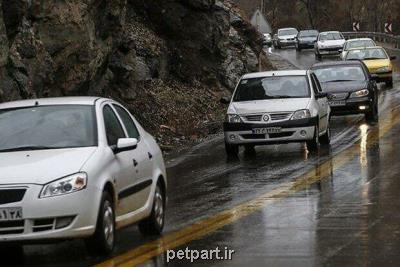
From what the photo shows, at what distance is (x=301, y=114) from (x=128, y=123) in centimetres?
851

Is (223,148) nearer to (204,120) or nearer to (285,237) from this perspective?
(204,120)

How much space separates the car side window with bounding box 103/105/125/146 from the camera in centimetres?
907

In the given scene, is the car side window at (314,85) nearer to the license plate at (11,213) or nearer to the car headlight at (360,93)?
the car headlight at (360,93)

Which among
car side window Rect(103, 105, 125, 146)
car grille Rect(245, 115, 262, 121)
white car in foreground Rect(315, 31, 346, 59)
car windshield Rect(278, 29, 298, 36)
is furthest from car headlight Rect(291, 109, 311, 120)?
car windshield Rect(278, 29, 298, 36)

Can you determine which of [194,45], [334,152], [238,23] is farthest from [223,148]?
[238,23]

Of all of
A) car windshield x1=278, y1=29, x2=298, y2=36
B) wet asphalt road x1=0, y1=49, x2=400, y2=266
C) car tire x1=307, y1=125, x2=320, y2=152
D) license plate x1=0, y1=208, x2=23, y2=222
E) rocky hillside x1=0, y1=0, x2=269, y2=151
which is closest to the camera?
license plate x1=0, y1=208, x2=23, y2=222

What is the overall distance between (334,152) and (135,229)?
27.7 ft

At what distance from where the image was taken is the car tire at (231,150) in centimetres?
1822

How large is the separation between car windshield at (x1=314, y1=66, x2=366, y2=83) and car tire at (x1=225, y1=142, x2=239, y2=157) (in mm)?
7444

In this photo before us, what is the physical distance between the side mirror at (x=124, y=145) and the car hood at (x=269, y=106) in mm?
9210

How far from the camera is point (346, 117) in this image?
84.8 feet

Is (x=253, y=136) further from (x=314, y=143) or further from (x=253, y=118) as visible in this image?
(x=314, y=143)

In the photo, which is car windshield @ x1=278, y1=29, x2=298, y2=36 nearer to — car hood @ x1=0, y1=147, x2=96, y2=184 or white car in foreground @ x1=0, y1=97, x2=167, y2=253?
white car in foreground @ x1=0, y1=97, x2=167, y2=253

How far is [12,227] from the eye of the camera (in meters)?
7.79
